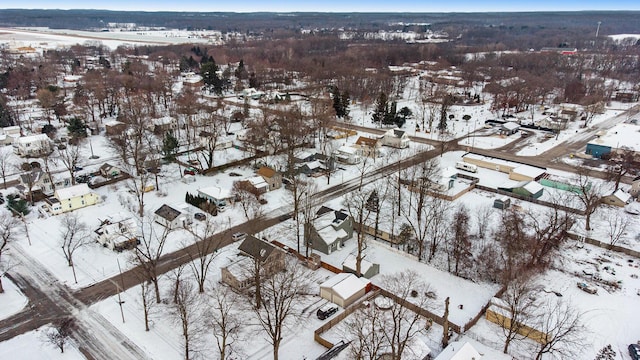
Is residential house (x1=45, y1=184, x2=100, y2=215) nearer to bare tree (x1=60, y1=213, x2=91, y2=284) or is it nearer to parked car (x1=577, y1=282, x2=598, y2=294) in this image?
bare tree (x1=60, y1=213, x2=91, y2=284)

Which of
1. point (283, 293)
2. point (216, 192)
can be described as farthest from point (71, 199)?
point (283, 293)

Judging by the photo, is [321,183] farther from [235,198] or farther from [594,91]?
[594,91]

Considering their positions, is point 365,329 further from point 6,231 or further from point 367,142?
point 367,142

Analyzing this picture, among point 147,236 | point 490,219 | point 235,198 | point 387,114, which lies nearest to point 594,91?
point 387,114

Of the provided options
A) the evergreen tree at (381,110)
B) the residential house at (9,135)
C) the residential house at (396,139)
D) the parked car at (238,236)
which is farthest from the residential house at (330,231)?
the residential house at (9,135)

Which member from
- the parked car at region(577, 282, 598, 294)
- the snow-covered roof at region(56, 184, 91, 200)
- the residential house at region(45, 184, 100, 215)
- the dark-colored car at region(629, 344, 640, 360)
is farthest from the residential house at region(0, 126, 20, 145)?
the dark-colored car at region(629, 344, 640, 360)

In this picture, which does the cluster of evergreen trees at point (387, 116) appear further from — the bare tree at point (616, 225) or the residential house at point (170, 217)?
the residential house at point (170, 217)
